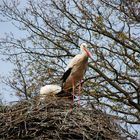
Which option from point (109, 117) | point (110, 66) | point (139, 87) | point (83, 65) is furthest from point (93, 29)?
point (109, 117)

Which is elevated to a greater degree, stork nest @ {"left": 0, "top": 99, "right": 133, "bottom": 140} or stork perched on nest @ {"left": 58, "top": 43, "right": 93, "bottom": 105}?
stork perched on nest @ {"left": 58, "top": 43, "right": 93, "bottom": 105}

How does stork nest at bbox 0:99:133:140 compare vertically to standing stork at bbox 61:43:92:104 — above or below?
below

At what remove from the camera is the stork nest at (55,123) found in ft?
24.6

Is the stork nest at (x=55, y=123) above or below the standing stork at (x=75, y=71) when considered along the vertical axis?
below

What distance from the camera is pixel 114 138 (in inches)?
301

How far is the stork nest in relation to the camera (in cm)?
750

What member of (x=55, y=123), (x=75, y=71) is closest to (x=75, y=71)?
(x=75, y=71)

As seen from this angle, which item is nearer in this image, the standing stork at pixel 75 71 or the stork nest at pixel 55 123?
the stork nest at pixel 55 123

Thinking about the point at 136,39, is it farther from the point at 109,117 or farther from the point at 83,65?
the point at 109,117

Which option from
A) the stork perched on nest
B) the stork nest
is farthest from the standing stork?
the stork nest

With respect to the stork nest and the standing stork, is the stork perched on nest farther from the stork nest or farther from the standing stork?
the stork nest

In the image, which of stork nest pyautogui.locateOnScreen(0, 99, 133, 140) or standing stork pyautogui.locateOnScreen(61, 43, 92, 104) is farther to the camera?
standing stork pyautogui.locateOnScreen(61, 43, 92, 104)

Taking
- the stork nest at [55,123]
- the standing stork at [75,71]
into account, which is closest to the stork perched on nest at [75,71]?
the standing stork at [75,71]

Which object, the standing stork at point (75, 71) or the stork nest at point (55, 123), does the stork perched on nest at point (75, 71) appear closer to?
the standing stork at point (75, 71)
